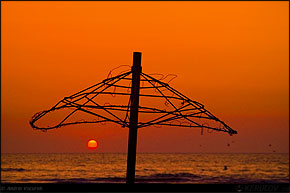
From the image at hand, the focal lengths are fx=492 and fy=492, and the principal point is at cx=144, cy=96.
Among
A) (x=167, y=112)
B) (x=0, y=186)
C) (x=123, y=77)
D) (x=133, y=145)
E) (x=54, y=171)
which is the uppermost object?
(x=123, y=77)

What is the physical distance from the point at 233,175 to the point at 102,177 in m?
13.9

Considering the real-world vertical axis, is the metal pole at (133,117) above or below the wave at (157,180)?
above

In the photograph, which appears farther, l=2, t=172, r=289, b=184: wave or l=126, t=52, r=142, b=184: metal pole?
l=2, t=172, r=289, b=184: wave

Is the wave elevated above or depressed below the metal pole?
below

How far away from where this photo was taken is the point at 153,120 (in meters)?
5.87

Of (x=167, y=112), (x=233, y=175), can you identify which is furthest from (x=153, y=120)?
(x=233, y=175)

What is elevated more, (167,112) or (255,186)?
(167,112)

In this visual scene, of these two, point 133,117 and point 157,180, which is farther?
point 157,180

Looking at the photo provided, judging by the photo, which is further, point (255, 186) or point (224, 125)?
point (255, 186)

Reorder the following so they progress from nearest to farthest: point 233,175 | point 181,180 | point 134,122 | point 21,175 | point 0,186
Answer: point 134,122, point 0,186, point 181,180, point 21,175, point 233,175

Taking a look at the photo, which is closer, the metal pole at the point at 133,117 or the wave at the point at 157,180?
the metal pole at the point at 133,117

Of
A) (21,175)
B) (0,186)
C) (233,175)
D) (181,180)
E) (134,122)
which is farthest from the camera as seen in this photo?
(233,175)

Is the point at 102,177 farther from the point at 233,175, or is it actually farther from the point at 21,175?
the point at 233,175

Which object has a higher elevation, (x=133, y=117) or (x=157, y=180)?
(x=133, y=117)
